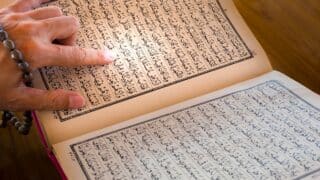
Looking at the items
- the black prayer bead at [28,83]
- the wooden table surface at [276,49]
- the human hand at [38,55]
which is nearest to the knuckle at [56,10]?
the human hand at [38,55]

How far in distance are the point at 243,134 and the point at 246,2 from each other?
0.34 metres

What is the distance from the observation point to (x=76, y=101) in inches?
24.5

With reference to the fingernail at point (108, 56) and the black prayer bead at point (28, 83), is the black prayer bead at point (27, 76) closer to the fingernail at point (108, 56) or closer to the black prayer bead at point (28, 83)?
the black prayer bead at point (28, 83)

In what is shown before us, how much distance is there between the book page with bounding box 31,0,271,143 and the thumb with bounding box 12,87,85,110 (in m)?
0.01

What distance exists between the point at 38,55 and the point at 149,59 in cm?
16

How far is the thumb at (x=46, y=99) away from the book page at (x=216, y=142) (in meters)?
0.05

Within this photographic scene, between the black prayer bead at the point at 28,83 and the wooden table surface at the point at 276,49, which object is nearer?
the black prayer bead at the point at 28,83

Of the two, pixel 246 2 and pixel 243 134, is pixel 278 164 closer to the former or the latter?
pixel 243 134

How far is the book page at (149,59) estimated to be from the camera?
638 millimetres

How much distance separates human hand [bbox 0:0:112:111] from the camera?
0.61 metres

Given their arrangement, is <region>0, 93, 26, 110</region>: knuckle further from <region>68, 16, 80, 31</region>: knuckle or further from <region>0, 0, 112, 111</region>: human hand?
<region>68, 16, 80, 31</region>: knuckle

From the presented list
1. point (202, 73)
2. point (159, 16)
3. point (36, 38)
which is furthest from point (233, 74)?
point (36, 38)

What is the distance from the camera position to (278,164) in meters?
0.53

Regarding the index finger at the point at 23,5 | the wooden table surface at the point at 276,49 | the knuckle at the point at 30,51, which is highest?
the index finger at the point at 23,5
